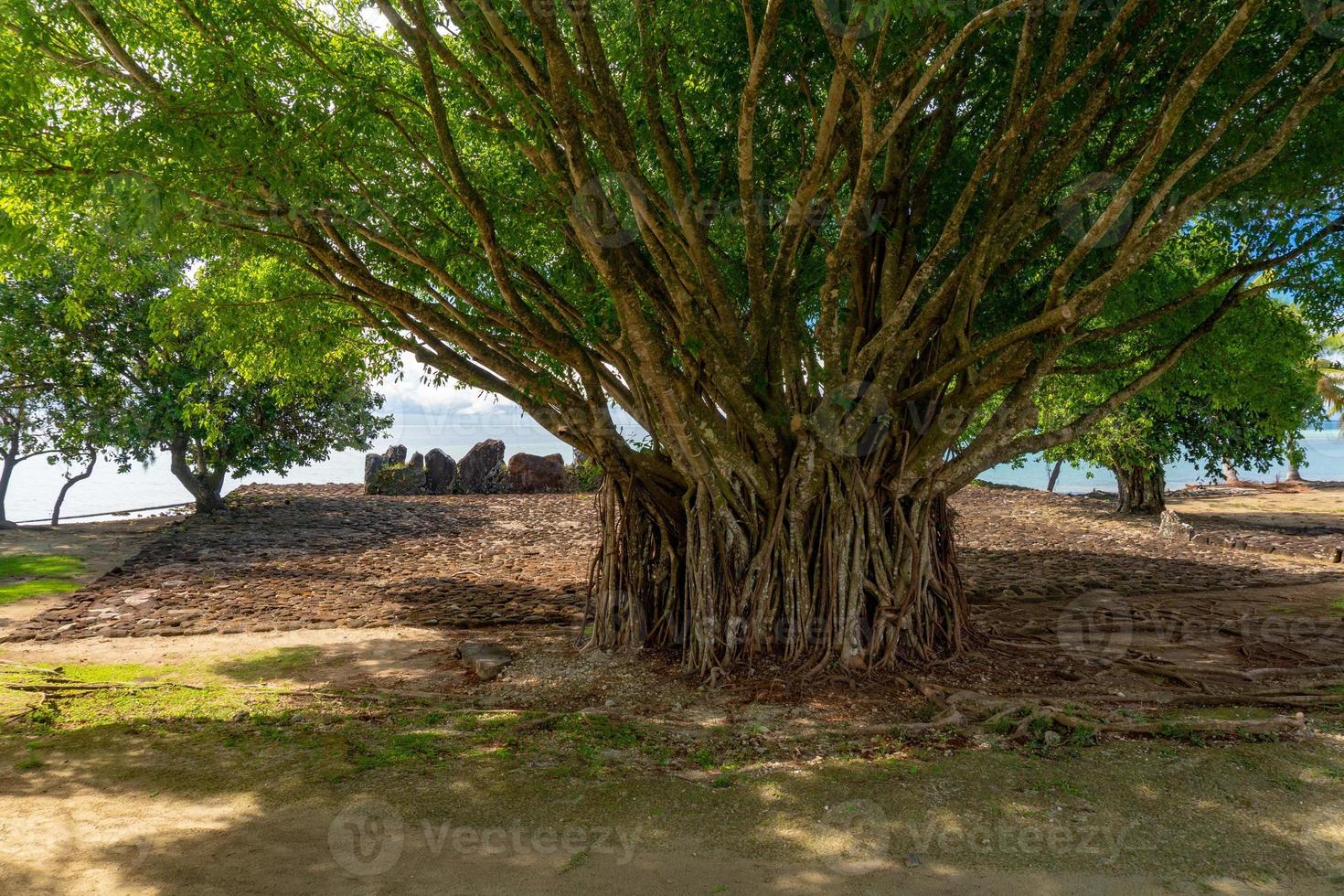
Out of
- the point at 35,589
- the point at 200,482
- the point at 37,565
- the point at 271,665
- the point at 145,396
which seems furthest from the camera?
the point at 200,482

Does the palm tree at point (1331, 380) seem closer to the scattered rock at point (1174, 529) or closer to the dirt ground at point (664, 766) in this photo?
the scattered rock at point (1174, 529)

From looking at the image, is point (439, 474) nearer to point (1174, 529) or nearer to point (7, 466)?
point (7, 466)

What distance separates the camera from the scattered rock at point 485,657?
7.05 m

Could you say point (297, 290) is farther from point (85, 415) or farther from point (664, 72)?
point (85, 415)

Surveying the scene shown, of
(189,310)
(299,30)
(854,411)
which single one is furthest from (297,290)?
(854,411)

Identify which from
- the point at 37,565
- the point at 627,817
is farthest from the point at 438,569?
the point at 627,817

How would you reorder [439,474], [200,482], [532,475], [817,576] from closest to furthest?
[817,576]
[200,482]
[439,474]
[532,475]

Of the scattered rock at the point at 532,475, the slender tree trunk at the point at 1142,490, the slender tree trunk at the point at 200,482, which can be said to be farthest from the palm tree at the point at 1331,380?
the slender tree trunk at the point at 200,482

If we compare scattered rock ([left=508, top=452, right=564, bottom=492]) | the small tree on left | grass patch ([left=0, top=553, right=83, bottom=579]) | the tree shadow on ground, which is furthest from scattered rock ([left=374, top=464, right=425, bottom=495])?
the tree shadow on ground

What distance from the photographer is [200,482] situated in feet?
58.3

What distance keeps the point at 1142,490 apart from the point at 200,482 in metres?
20.6

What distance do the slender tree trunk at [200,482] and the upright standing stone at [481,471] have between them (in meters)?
6.63

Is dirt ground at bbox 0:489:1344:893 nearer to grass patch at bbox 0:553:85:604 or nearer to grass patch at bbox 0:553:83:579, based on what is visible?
grass patch at bbox 0:553:85:604

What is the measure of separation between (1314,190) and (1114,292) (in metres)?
1.93
